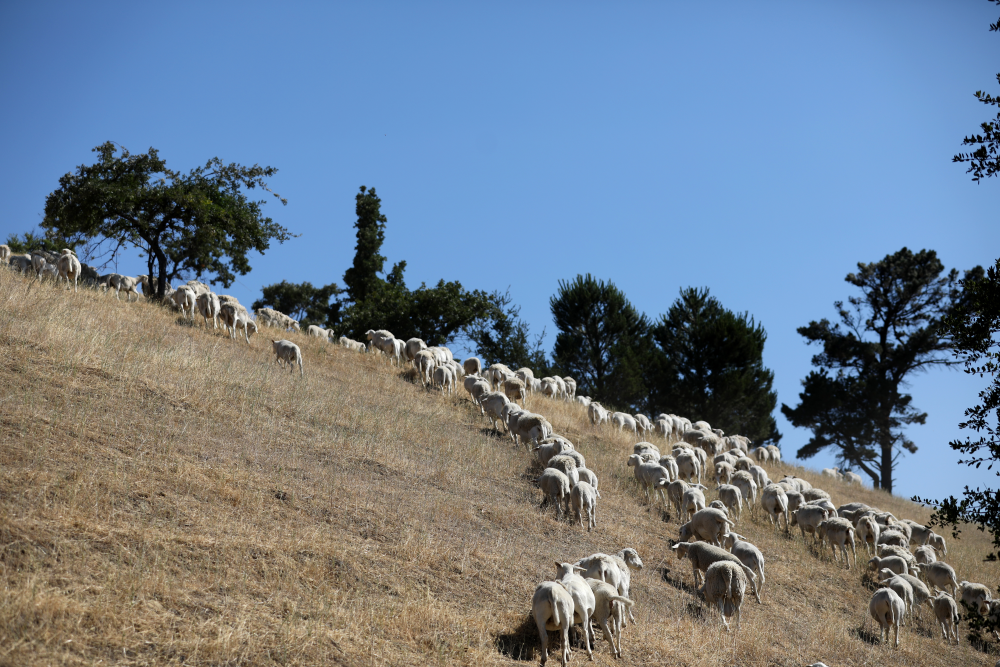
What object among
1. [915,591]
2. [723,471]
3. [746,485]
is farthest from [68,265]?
[915,591]

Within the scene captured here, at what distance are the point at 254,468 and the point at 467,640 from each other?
5.57m

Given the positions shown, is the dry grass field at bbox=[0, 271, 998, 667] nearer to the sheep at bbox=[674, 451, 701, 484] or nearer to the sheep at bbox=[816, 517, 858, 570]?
the sheep at bbox=[816, 517, 858, 570]

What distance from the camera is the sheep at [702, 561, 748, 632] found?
11953 mm

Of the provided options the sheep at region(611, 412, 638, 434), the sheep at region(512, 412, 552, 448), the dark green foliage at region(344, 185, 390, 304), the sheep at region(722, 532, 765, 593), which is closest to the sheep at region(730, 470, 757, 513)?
the sheep at region(512, 412, 552, 448)

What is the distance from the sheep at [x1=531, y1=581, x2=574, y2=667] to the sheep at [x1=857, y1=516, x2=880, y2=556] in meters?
13.1

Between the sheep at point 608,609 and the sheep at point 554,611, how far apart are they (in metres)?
0.85

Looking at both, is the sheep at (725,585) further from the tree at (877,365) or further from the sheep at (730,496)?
the tree at (877,365)

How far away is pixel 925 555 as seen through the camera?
18.7 m

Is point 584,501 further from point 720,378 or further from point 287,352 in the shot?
point 720,378

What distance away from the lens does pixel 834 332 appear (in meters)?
50.2

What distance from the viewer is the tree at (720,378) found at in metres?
46.6

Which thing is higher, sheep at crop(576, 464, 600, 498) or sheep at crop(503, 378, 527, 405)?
sheep at crop(503, 378, 527, 405)

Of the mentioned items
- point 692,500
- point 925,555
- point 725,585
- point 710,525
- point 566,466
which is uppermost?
point 566,466

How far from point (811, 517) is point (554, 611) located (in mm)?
12355
